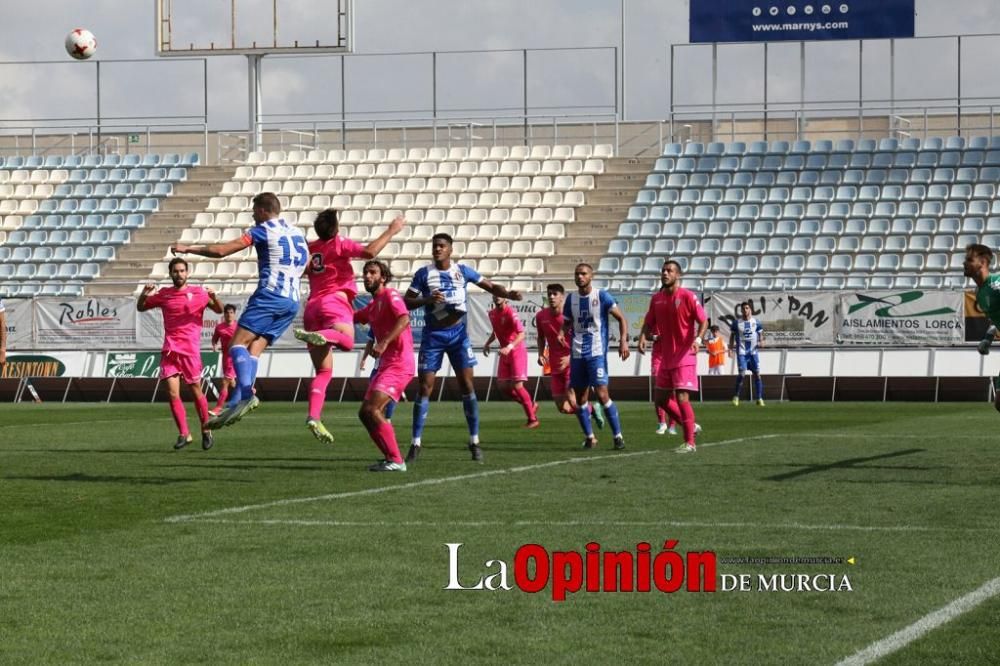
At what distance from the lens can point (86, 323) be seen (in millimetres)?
40156

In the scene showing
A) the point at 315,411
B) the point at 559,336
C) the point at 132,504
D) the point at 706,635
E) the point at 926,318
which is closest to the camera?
the point at 706,635

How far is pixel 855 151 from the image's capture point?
45.8 m

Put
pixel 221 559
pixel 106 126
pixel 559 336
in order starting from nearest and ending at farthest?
pixel 221 559 < pixel 559 336 < pixel 106 126

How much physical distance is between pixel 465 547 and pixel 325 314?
5.65 meters

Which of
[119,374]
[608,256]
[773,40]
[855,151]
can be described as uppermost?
[773,40]

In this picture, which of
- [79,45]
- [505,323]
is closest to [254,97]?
[79,45]

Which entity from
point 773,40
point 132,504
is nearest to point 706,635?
point 132,504

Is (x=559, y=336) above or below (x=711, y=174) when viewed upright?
below

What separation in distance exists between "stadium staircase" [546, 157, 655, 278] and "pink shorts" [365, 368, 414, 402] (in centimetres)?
2610

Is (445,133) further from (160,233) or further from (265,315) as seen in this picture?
(265,315)

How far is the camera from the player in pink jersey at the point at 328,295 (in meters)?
14.1

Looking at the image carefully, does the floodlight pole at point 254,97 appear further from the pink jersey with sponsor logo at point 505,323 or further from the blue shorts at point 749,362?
the pink jersey with sponsor logo at point 505,323

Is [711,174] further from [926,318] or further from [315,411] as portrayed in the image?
[315,411]

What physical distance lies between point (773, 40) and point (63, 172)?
858 inches
